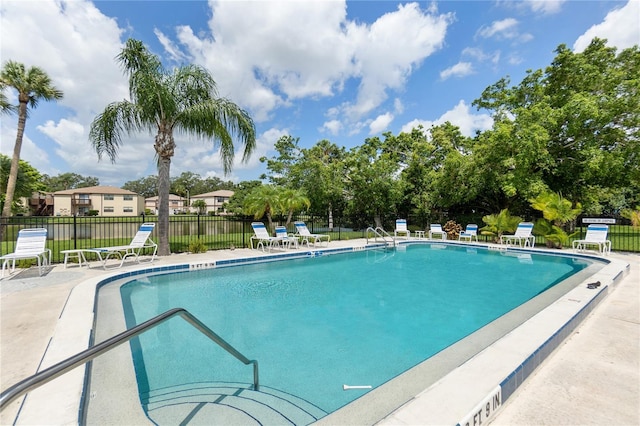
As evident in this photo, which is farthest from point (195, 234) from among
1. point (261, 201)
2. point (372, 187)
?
point (372, 187)

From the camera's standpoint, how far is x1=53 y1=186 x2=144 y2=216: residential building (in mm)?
A: 45125

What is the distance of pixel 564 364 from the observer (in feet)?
9.99

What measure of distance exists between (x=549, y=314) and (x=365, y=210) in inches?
680

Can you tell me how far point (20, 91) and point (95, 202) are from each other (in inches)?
1552

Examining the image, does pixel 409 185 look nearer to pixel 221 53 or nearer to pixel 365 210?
pixel 365 210

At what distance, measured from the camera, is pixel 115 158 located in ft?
31.9

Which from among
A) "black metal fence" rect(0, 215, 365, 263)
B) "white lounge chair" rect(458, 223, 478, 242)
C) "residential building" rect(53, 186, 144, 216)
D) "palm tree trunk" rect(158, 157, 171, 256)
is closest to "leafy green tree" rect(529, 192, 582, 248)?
"white lounge chair" rect(458, 223, 478, 242)

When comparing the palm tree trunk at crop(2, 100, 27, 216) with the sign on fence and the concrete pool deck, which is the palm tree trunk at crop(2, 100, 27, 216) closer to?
the concrete pool deck

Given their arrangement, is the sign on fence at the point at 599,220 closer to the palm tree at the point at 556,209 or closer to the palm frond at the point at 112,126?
the palm tree at the point at 556,209

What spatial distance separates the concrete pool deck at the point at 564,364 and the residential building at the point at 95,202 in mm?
49320

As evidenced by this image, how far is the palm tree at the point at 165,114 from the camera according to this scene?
356 inches

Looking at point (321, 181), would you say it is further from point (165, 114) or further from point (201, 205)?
point (201, 205)

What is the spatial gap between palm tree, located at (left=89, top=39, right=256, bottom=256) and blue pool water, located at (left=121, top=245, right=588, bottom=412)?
4317mm

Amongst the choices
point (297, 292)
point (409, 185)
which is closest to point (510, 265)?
point (297, 292)
